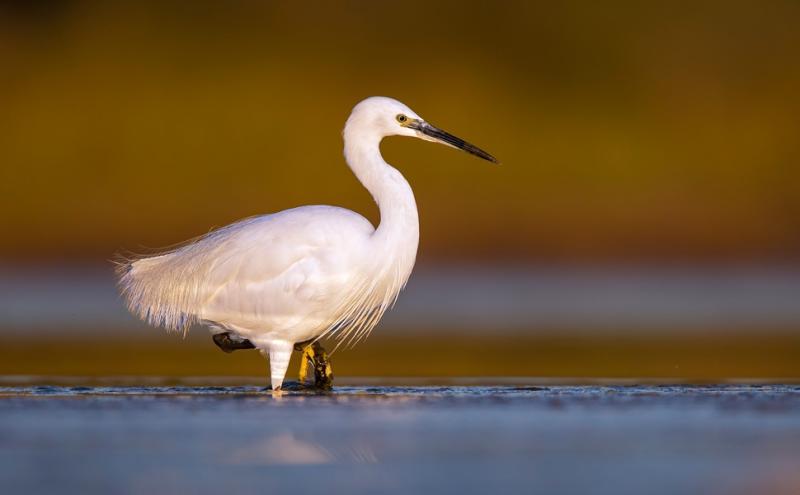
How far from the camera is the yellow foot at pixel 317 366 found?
36.0 feet

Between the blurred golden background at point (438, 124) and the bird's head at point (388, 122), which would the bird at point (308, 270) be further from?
the blurred golden background at point (438, 124)

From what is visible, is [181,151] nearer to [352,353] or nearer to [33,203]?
[33,203]

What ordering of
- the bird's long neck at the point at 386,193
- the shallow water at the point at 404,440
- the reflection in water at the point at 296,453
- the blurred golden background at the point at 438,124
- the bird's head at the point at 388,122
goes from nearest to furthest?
the shallow water at the point at 404,440 < the reflection in water at the point at 296,453 < the bird's long neck at the point at 386,193 < the bird's head at the point at 388,122 < the blurred golden background at the point at 438,124

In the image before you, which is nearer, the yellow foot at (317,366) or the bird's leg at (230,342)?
the yellow foot at (317,366)

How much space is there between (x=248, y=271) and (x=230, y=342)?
26.6 inches

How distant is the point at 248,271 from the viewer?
10.9 m

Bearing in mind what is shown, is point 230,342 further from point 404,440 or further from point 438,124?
point 438,124

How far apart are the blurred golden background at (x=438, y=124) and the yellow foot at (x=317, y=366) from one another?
27.5ft

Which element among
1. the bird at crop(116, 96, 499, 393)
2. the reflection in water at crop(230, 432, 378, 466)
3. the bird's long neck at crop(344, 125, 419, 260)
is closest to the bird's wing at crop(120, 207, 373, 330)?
the bird at crop(116, 96, 499, 393)

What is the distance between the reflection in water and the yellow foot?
8.31 ft

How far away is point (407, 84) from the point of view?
2778cm

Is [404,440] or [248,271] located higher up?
[248,271]

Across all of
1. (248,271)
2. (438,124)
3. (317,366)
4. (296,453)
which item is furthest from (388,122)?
(438,124)

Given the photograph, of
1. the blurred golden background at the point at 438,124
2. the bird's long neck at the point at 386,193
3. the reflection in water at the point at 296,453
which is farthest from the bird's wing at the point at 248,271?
the blurred golden background at the point at 438,124
